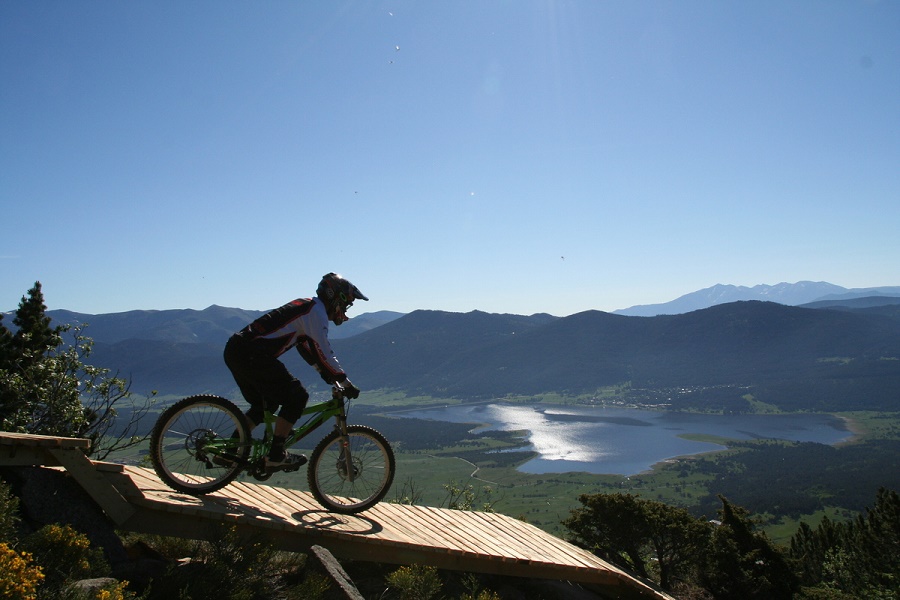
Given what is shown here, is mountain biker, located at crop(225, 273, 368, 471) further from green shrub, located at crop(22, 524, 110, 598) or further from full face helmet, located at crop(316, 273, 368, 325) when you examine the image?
green shrub, located at crop(22, 524, 110, 598)

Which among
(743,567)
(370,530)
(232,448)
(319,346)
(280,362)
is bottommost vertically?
(743,567)

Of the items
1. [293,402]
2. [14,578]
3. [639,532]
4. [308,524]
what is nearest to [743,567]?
[639,532]

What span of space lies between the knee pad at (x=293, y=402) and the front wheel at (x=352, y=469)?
0.72 metres

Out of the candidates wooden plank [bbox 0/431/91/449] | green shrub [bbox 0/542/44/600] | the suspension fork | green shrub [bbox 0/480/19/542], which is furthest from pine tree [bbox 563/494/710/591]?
green shrub [bbox 0/542/44/600]

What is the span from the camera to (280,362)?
668 cm

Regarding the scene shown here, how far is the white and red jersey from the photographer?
257 inches

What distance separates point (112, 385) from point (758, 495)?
5322 inches

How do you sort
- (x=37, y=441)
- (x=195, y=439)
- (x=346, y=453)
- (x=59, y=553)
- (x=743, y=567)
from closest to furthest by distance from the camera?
(x=59, y=553), (x=37, y=441), (x=195, y=439), (x=346, y=453), (x=743, y=567)

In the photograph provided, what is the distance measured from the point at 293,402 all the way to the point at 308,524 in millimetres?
1437

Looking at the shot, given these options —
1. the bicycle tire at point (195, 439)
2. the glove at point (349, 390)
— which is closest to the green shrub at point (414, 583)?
the glove at point (349, 390)

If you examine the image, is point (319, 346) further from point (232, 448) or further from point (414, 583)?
point (414, 583)

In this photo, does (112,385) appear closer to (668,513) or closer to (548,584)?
(548,584)

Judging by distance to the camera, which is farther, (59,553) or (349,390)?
(349,390)

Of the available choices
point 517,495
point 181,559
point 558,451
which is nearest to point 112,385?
point 181,559
